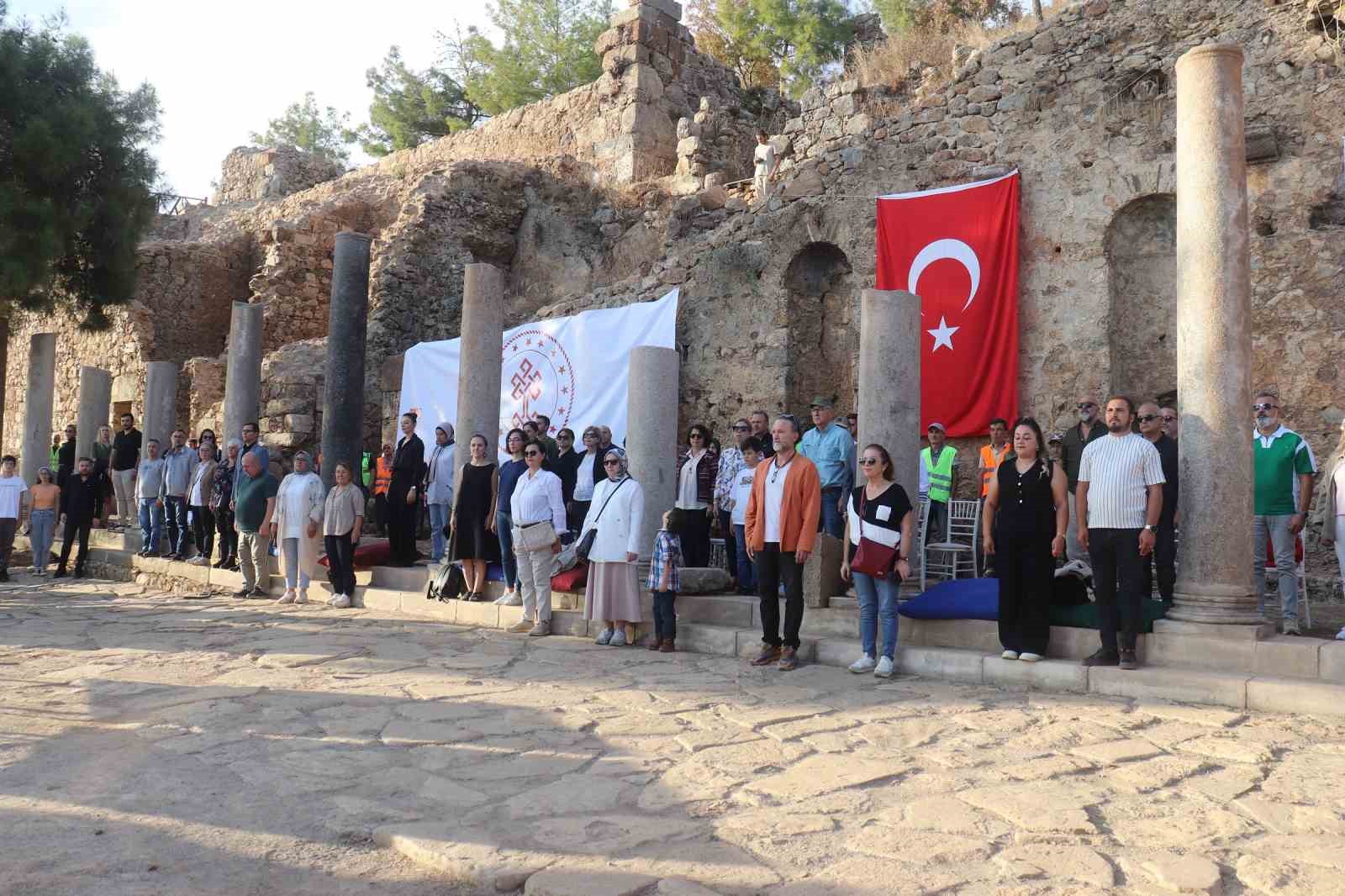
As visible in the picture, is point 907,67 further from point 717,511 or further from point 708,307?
point 717,511

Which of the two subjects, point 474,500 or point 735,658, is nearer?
point 735,658

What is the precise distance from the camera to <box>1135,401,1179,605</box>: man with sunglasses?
6.89 metres

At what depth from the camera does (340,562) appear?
10.4m

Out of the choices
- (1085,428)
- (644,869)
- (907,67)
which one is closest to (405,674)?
(644,869)

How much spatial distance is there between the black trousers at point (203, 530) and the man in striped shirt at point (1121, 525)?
1022 centimetres

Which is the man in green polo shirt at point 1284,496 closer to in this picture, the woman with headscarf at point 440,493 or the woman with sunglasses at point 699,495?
the woman with sunglasses at point 699,495

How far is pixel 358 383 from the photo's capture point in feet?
42.6

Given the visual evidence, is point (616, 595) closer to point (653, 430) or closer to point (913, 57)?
point (653, 430)

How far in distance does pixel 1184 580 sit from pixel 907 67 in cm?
1139

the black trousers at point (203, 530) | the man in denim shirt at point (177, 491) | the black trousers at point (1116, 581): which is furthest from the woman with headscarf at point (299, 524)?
the black trousers at point (1116, 581)

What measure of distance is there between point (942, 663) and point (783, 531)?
1305mm

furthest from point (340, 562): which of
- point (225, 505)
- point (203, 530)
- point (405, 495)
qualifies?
point (203, 530)

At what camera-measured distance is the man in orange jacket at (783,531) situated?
22.8 ft

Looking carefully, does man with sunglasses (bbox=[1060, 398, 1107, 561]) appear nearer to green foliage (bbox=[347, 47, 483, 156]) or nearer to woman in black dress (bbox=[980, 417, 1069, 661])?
woman in black dress (bbox=[980, 417, 1069, 661])
